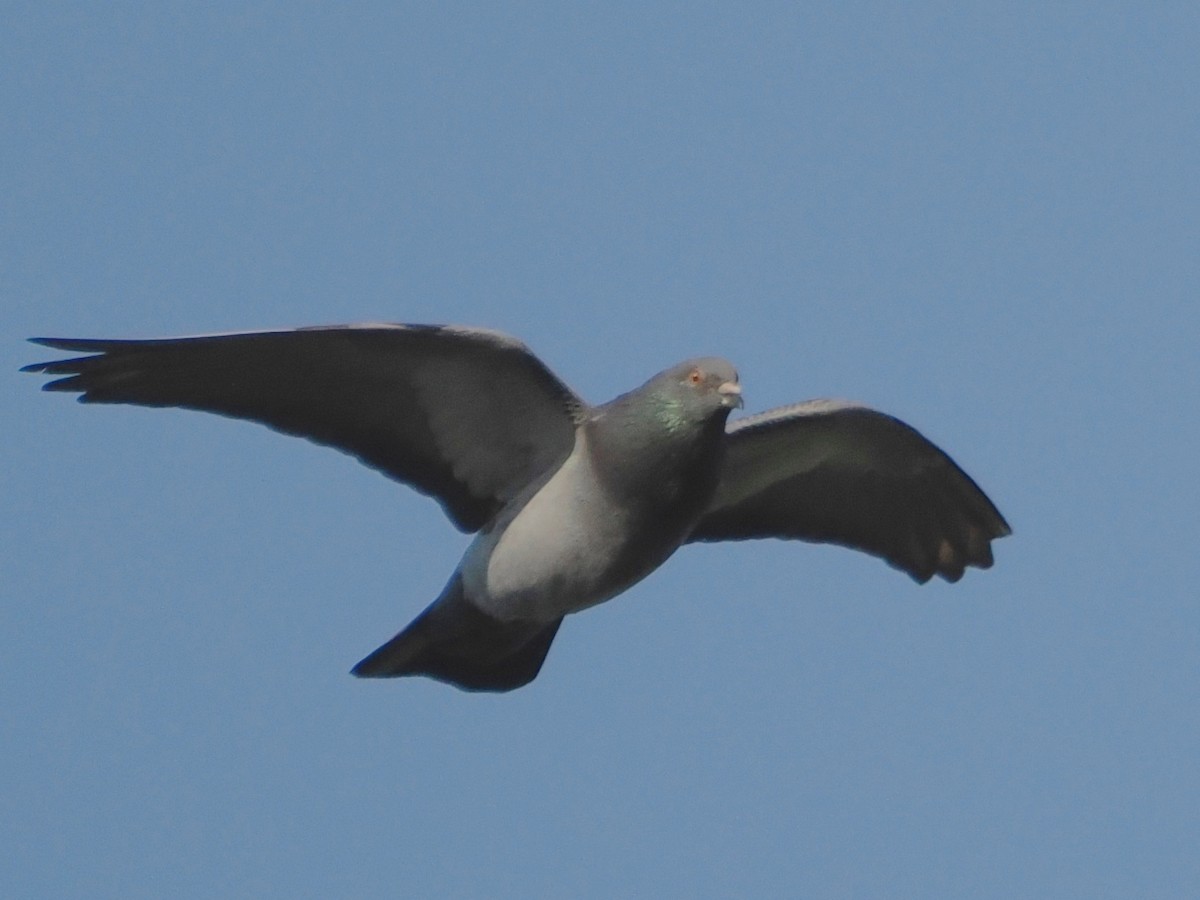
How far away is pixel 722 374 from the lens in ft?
37.5

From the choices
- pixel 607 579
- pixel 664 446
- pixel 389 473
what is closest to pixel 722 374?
pixel 664 446

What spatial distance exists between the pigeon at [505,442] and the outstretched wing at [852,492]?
2 cm

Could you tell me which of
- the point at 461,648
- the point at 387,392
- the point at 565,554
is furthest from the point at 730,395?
the point at 461,648

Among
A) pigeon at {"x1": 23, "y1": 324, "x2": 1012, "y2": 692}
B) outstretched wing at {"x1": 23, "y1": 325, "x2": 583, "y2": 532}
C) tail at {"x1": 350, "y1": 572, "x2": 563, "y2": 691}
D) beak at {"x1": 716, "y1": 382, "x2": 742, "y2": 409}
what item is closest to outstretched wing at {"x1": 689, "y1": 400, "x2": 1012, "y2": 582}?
pigeon at {"x1": 23, "y1": 324, "x2": 1012, "y2": 692}

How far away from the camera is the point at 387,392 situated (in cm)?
1209

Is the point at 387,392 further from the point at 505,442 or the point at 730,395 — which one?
the point at 730,395

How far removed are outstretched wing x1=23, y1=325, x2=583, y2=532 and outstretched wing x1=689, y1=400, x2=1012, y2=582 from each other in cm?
124

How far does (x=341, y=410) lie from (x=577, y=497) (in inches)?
55.9

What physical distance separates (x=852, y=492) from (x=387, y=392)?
304 cm

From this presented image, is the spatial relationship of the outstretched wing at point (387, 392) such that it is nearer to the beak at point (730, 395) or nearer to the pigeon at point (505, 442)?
the pigeon at point (505, 442)

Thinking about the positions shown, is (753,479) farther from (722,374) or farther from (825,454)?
(722,374)

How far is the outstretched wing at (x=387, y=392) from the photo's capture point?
37.8 feet

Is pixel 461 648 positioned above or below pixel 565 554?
below

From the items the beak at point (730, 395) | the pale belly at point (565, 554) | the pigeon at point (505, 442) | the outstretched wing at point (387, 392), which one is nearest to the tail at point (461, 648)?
the pigeon at point (505, 442)
